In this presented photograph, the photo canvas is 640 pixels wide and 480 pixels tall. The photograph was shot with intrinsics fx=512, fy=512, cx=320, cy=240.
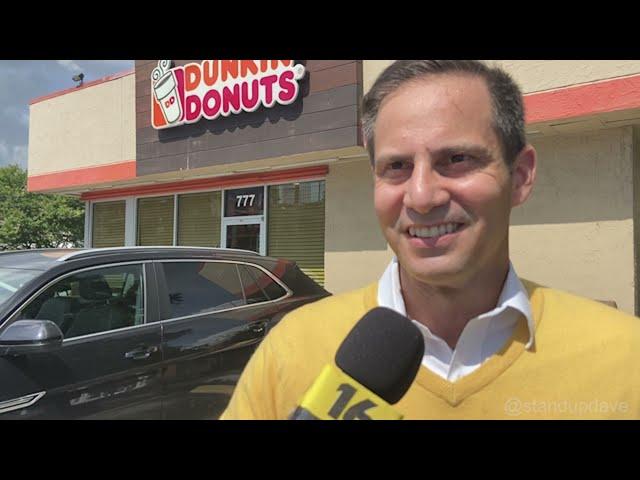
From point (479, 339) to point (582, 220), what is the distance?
5.55 m

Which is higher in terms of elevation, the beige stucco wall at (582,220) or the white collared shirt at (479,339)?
the beige stucco wall at (582,220)

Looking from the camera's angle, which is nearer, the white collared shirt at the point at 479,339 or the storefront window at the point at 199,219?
the white collared shirt at the point at 479,339

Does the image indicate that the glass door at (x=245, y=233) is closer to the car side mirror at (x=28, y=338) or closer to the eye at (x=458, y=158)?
the car side mirror at (x=28, y=338)

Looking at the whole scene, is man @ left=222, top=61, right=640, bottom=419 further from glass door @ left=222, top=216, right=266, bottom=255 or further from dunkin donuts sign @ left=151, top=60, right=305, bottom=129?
glass door @ left=222, top=216, right=266, bottom=255

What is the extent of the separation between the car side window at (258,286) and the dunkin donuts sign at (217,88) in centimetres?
398

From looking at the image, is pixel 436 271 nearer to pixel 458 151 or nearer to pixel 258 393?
pixel 458 151

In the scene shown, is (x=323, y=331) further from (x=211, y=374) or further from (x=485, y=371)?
(x=211, y=374)

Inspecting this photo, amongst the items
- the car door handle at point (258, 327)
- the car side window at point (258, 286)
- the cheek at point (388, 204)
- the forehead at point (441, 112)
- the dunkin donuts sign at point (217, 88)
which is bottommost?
the car door handle at point (258, 327)

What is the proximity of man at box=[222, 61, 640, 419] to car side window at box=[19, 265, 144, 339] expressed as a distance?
7.09 ft

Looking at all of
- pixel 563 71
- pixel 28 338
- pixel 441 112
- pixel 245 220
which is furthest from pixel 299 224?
pixel 441 112

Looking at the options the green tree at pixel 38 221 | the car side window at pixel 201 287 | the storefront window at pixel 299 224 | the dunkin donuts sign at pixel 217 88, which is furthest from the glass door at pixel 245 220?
the green tree at pixel 38 221

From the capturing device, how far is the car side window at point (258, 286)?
4191mm

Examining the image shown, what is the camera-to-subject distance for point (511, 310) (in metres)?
1.35

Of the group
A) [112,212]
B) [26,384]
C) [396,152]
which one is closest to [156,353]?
[26,384]
